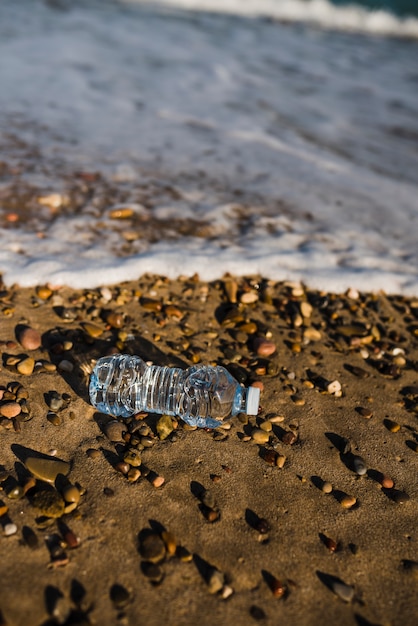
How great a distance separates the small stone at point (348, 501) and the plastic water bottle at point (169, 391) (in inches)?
22.1

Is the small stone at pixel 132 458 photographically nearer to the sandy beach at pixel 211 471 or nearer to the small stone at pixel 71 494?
the sandy beach at pixel 211 471

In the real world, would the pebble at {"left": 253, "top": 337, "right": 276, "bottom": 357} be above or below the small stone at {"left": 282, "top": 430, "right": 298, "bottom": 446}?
above

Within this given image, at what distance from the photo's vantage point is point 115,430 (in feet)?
7.68

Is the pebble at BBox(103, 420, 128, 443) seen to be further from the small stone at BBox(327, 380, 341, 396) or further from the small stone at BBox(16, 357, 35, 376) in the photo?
the small stone at BBox(327, 380, 341, 396)

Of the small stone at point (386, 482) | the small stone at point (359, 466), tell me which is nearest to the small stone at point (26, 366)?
the small stone at point (359, 466)

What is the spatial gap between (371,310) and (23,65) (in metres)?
6.44

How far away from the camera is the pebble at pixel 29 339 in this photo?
272cm

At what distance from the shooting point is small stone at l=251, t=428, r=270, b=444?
2418mm

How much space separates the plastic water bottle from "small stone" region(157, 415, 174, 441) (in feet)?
0.23

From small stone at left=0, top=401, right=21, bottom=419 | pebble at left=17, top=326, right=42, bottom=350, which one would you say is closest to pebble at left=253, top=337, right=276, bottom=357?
pebble at left=17, top=326, right=42, bottom=350

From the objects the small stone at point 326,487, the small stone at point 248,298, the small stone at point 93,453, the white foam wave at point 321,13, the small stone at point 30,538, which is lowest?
the small stone at point 30,538

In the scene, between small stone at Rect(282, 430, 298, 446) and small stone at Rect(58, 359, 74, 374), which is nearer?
small stone at Rect(282, 430, 298, 446)

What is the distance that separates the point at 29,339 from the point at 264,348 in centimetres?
135

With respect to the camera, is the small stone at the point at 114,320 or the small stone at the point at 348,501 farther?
the small stone at the point at 114,320
